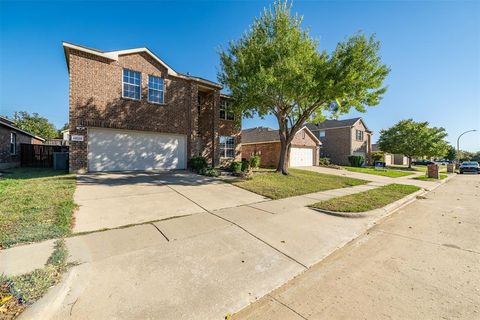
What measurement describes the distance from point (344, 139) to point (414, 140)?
9993 millimetres

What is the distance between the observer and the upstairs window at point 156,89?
45.9ft

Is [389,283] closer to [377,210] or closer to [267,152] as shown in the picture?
[377,210]

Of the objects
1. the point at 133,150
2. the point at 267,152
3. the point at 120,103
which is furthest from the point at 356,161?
the point at 120,103

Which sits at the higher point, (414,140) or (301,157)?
(414,140)

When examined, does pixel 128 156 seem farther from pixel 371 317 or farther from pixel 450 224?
pixel 450 224

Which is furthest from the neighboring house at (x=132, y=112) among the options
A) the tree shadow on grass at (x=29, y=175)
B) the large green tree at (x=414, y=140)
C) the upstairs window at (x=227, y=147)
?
the large green tree at (x=414, y=140)

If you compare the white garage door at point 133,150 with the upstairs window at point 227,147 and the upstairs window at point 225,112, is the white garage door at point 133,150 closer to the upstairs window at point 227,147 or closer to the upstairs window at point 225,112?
the upstairs window at point 227,147

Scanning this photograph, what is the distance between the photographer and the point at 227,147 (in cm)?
1886

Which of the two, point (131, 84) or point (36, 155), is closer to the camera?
point (131, 84)

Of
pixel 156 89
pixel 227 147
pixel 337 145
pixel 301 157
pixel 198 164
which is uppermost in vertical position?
pixel 156 89

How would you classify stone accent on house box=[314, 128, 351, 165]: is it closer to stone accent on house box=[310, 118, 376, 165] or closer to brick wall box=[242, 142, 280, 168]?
stone accent on house box=[310, 118, 376, 165]

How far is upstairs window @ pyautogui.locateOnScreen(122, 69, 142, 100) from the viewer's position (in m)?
13.1

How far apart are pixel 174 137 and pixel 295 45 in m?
9.99

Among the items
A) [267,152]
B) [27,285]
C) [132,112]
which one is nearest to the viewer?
[27,285]
